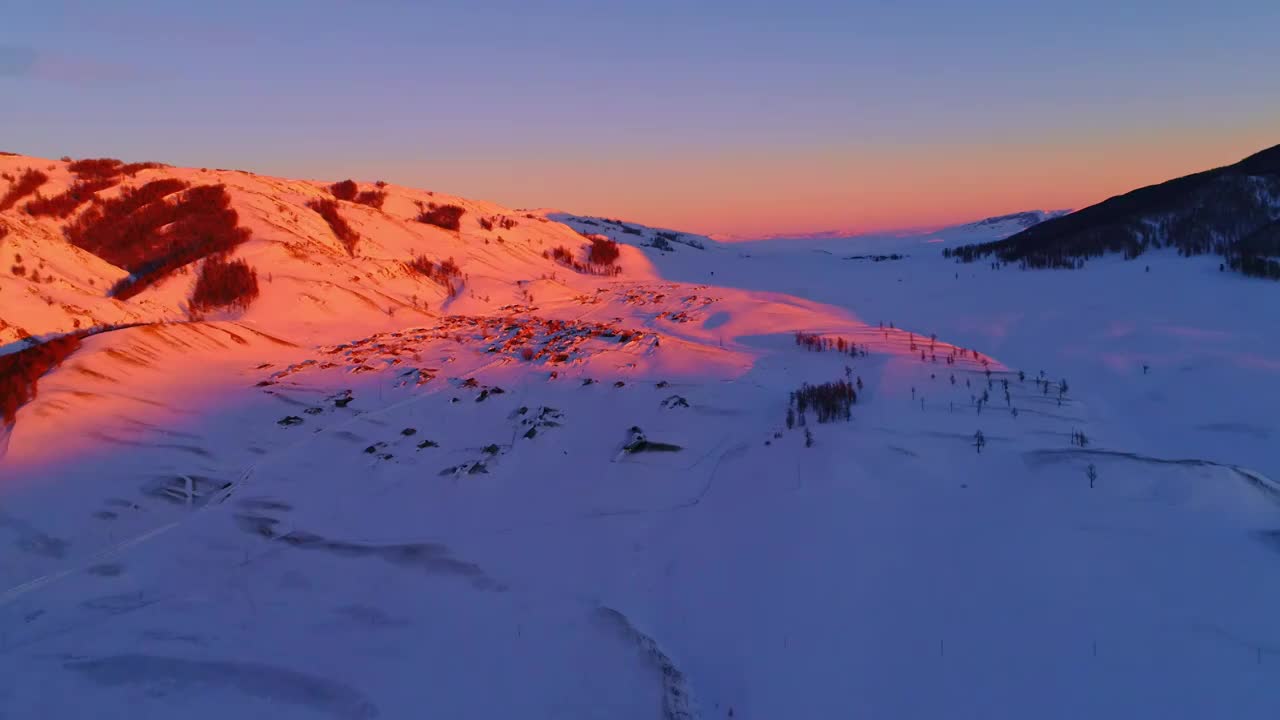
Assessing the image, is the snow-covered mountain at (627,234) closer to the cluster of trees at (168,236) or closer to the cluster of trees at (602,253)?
the cluster of trees at (602,253)

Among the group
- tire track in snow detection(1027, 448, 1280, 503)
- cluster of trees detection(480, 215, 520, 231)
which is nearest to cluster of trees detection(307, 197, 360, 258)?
cluster of trees detection(480, 215, 520, 231)

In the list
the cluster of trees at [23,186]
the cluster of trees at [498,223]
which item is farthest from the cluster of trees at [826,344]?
the cluster of trees at [23,186]

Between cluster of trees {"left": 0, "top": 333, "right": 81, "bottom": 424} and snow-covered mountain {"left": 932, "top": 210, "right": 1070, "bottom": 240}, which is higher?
snow-covered mountain {"left": 932, "top": 210, "right": 1070, "bottom": 240}

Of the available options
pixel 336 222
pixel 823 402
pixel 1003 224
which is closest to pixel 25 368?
pixel 823 402

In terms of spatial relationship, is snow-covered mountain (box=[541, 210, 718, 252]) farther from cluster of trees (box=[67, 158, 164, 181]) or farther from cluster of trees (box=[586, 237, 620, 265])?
cluster of trees (box=[67, 158, 164, 181])

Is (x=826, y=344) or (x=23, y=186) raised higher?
(x=23, y=186)

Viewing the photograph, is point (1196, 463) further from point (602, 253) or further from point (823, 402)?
point (602, 253)
